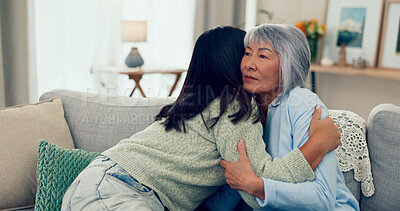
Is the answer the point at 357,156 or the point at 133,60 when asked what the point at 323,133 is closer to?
the point at 357,156

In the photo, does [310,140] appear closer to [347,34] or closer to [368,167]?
[368,167]

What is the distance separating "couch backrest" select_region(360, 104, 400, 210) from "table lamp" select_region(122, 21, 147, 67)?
85.9 inches

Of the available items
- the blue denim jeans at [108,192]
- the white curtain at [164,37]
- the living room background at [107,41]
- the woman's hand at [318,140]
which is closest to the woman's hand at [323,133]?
the woman's hand at [318,140]

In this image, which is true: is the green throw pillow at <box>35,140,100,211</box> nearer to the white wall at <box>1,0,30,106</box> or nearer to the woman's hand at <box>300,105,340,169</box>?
the woman's hand at <box>300,105,340,169</box>

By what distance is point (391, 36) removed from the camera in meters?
3.68

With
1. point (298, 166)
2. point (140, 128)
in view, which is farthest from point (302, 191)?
point (140, 128)

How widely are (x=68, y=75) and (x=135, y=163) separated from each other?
236cm

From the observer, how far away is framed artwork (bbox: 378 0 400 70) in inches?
143

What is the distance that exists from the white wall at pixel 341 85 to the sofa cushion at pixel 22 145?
11.1 feet

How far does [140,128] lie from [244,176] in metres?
0.66

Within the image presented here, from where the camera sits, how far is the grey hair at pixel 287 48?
4.46 feet

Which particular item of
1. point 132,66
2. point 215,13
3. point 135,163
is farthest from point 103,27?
point 135,163

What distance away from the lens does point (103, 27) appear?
3.51 m

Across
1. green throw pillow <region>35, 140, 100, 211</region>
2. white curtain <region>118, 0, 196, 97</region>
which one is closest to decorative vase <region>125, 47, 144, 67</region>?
white curtain <region>118, 0, 196, 97</region>
